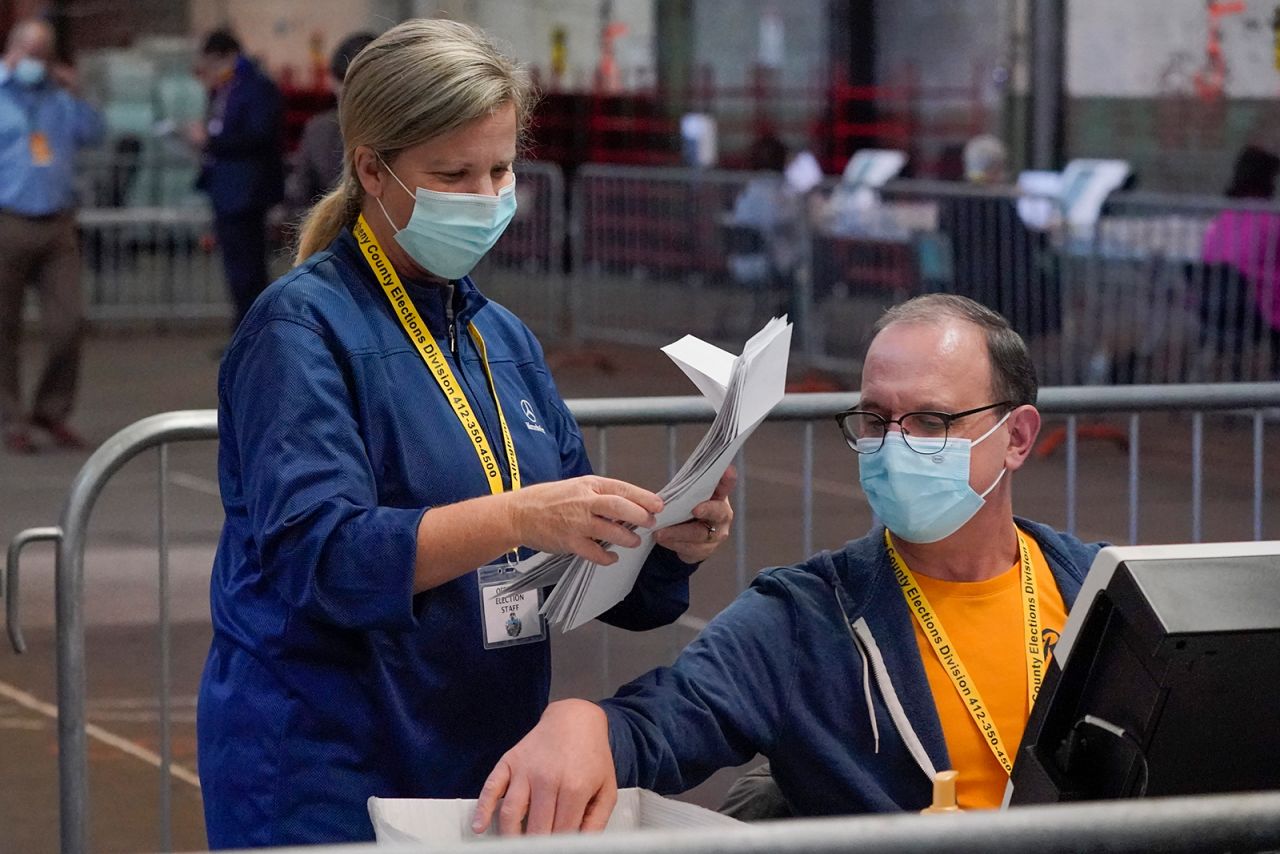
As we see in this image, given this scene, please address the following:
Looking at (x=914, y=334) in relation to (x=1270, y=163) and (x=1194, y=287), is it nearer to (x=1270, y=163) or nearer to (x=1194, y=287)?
(x=1194, y=287)

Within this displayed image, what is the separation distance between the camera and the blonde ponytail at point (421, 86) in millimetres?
2275

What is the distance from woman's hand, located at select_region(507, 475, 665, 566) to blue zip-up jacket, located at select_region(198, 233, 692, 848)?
0.15 meters

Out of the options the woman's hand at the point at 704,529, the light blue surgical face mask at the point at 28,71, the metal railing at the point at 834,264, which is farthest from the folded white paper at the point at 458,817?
the light blue surgical face mask at the point at 28,71

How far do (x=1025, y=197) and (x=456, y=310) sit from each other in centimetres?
830

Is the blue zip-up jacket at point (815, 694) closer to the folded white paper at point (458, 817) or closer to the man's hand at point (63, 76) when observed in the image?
the folded white paper at point (458, 817)

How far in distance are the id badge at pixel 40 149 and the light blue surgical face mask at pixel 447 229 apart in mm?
8118

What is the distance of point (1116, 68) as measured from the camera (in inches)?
531

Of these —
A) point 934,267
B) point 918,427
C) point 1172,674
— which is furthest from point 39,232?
point 1172,674

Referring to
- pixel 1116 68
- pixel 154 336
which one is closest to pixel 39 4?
pixel 154 336

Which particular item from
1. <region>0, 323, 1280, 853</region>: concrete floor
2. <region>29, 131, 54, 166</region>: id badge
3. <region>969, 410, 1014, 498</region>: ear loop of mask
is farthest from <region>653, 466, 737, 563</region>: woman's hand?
<region>29, 131, 54, 166</region>: id badge

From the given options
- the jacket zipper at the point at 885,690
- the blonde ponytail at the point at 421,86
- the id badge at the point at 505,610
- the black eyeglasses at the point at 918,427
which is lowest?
the jacket zipper at the point at 885,690

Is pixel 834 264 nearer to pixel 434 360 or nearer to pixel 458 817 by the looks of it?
pixel 434 360

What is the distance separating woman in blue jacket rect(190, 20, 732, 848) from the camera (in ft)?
7.19

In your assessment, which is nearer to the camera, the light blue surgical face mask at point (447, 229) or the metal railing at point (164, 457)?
the light blue surgical face mask at point (447, 229)
